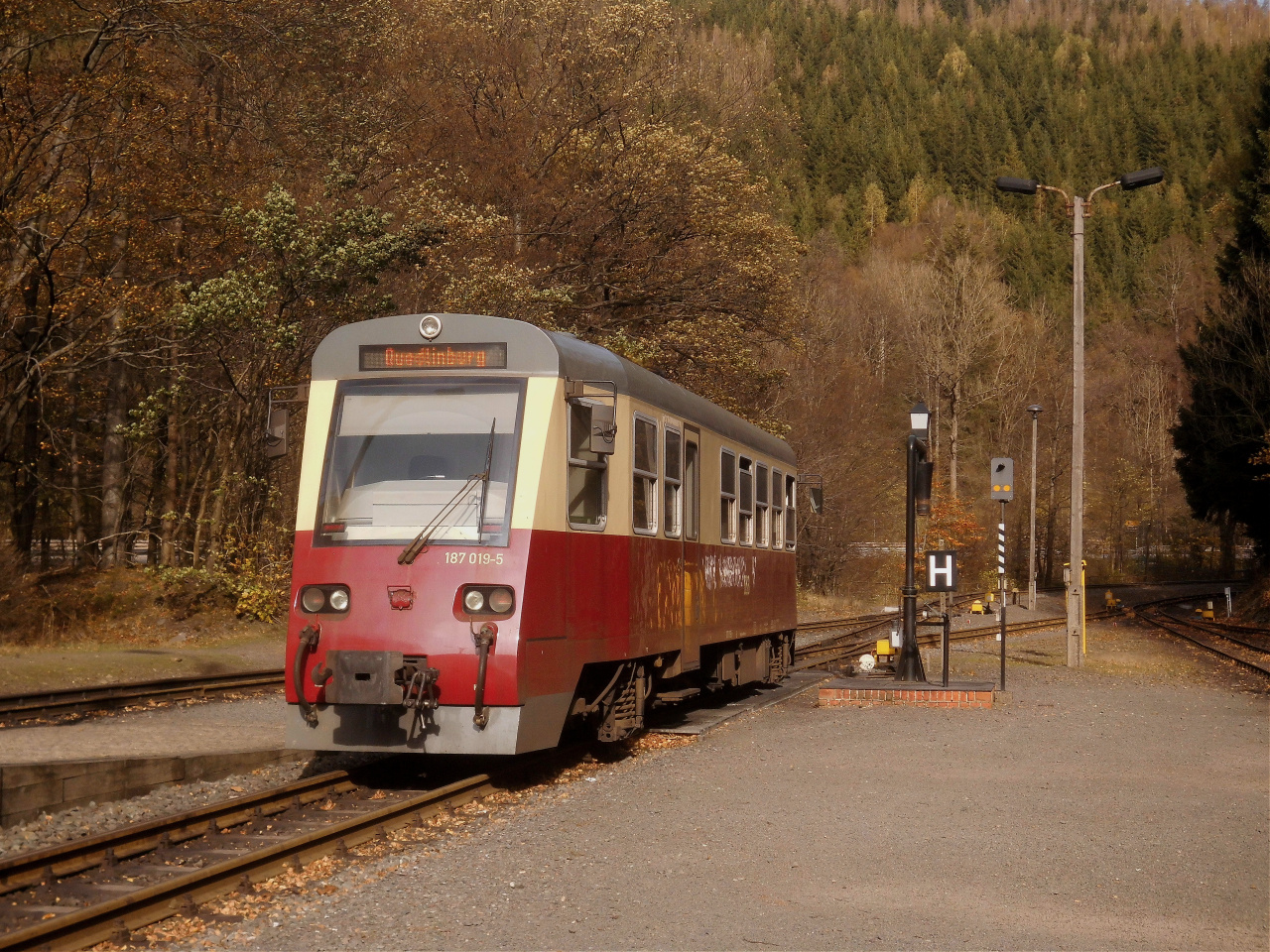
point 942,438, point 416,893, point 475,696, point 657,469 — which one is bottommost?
point 416,893

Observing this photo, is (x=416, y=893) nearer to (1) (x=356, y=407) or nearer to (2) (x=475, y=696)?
(2) (x=475, y=696)

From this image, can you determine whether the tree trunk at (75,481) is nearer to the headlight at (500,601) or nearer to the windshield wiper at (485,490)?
the windshield wiper at (485,490)

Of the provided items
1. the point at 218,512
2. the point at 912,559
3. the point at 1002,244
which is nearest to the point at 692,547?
the point at 912,559

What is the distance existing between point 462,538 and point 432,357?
1495 mm

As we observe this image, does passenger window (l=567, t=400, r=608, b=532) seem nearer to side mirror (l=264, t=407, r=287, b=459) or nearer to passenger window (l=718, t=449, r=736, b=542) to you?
side mirror (l=264, t=407, r=287, b=459)

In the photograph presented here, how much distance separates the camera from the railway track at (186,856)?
21.3ft

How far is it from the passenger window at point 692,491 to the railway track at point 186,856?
4.01 metres

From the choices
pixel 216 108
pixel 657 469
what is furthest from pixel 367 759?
pixel 216 108

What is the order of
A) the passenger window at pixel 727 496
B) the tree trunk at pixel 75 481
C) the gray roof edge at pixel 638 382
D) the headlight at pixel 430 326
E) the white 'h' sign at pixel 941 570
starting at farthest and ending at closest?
1. the tree trunk at pixel 75 481
2. the white 'h' sign at pixel 941 570
3. the passenger window at pixel 727 496
4. the gray roof edge at pixel 638 382
5. the headlight at pixel 430 326

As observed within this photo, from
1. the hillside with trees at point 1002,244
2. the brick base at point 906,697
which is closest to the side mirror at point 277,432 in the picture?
the brick base at point 906,697

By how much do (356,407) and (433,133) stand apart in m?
20.4

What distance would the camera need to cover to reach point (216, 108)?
2597cm

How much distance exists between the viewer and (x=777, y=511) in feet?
60.5

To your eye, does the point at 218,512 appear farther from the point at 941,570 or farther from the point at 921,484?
the point at 941,570
